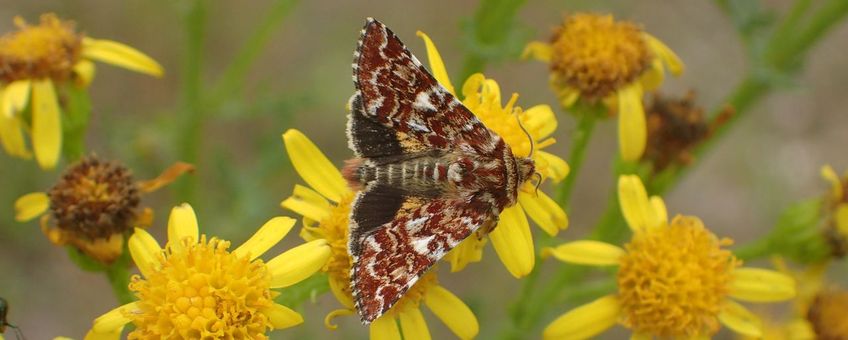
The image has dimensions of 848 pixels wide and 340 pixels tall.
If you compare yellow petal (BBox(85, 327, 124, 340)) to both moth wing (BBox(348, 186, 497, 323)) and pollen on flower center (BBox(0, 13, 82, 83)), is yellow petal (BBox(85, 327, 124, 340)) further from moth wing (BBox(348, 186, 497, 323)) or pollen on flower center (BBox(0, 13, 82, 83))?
pollen on flower center (BBox(0, 13, 82, 83))

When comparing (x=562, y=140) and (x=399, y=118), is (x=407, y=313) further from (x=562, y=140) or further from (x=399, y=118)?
(x=562, y=140)

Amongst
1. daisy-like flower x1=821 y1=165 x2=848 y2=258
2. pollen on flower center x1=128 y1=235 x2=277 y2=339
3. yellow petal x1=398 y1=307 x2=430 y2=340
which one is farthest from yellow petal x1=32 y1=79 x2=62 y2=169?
daisy-like flower x1=821 y1=165 x2=848 y2=258

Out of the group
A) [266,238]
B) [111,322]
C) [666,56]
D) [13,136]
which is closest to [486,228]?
[266,238]

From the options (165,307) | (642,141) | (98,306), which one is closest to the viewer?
(165,307)

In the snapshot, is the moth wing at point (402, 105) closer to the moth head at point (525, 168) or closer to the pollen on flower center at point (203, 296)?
the moth head at point (525, 168)

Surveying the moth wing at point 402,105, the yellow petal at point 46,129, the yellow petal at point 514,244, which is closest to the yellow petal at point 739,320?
the yellow petal at point 514,244

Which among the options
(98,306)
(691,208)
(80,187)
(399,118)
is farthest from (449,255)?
(691,208)
